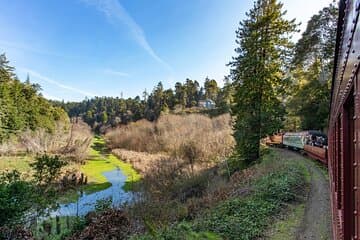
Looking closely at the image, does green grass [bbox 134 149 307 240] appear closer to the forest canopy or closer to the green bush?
the green bush

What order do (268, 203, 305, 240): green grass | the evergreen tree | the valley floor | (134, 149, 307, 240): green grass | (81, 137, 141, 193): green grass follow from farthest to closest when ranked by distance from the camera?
1. the evergreen tree
2. (81, 137, 141, 193): green grass
3. (134, 149, 307, 240): green grass
4. (268, 203, 305, 240): green grass
5. the valley floor

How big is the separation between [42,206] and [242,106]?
15553 millimetres

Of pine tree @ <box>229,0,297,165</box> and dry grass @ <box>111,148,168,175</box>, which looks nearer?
pine tree @ <box>229,0,297,165</box>

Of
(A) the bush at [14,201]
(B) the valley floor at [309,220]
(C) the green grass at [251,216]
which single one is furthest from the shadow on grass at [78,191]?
(B) the valley floor at [309,220]

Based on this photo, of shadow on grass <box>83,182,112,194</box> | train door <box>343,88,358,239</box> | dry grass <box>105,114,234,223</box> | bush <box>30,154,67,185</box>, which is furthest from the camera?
shadow on grass <box>83,182,112,194</box>

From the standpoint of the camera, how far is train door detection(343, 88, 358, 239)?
8.19 ft

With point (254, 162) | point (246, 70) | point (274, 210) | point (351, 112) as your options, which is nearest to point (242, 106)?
point (246, 70)

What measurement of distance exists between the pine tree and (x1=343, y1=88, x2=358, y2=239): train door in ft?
62.1

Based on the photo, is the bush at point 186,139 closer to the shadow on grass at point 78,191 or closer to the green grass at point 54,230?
the shadow on grass at point 78,191

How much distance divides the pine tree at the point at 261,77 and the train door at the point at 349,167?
62.1 feet

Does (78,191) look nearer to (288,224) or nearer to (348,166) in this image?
(288,224)

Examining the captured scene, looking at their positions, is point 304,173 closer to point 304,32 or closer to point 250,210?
point 250,210

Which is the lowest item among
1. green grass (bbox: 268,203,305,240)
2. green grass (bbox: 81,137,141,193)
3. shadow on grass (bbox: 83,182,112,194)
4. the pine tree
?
shadow on grass (bbox: 83,182,112,194)

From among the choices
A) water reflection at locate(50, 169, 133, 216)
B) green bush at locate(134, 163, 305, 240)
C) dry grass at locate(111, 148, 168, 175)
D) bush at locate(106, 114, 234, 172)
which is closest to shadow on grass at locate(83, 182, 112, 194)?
water reflection at locate(50, 169, 133, 216)
